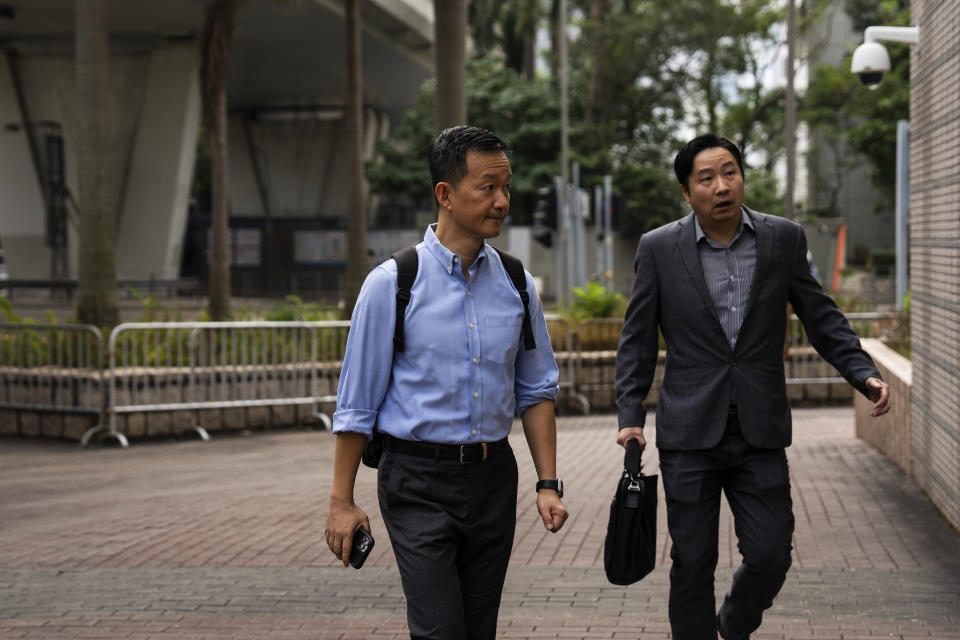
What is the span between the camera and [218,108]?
725 inches

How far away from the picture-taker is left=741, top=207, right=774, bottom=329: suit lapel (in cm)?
398

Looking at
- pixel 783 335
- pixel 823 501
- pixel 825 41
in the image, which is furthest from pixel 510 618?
pixel 825 41

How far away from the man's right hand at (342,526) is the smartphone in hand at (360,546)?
0.04 ft

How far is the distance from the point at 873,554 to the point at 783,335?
265 centimetres

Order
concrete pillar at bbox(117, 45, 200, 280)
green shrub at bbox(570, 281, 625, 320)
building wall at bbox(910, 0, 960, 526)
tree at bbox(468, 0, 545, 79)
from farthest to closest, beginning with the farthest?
tree at bbox(468, 0, 545, 79)
concrete pillar at bbox(117, 45, 200, 280)
green shrub at bbox(570, 281, 625, 320)
building wall at bbox(910, 0, 960, 526)

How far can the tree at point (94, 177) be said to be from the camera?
14586 millimetres

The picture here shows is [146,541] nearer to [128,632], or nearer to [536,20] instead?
[128,632]

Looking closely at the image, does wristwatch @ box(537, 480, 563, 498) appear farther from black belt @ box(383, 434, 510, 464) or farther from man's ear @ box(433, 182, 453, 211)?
man's ear @ box(433, 182, 453, 211)

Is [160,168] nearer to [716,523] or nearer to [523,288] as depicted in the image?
[716,523]

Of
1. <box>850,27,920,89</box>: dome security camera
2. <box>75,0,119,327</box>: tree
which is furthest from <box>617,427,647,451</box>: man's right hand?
<box>75,0,119,327</box>: tree

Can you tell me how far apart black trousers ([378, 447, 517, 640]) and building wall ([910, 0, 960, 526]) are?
13.8 feet

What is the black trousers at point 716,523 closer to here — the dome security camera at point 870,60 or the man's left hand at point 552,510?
the man's left hand at point 552,510

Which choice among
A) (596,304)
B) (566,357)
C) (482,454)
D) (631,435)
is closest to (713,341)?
(631,435)

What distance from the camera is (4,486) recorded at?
9.54 metres
